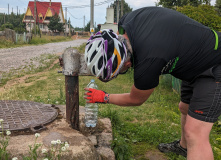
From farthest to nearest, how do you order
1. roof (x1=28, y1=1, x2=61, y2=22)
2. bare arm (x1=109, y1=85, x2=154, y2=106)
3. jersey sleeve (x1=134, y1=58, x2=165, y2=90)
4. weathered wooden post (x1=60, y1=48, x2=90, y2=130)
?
roof (x1=28, y1=1, x2=61, y2=22) < weathered wooden post (x1=60, y1=48, x2=90, y2=130) < bare arm (x1=109, y1=85, x2=154, y2=106) < jersey sleeve (x1=134, y1=58, x2=165, y2=90)

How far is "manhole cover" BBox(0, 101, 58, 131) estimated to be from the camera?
8.35ft

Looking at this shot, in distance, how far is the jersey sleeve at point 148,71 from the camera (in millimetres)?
1777

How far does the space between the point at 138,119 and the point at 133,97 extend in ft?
7.10

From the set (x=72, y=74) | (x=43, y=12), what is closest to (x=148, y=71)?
(x=72, y=74)

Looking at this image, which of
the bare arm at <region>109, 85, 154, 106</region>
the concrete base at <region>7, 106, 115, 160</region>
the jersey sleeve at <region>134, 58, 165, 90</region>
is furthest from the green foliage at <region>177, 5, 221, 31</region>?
the jersey sleeve at <region>134, 58, 165, 90</region>

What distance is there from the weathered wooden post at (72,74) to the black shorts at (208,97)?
3.48ft

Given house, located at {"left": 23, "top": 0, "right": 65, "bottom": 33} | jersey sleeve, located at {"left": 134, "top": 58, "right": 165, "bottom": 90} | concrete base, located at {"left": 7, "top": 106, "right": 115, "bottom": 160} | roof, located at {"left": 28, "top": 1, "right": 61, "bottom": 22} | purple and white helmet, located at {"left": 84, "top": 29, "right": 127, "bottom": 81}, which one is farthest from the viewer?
roof, located at {"left": 28, "top": 1, "right": 61, "bottom": 22}

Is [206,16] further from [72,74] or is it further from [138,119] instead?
Result: [72,74]

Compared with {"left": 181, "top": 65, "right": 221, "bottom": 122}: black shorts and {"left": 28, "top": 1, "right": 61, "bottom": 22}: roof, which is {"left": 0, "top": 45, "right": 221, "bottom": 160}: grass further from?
{"left": 28, "top": 1, "right": 61, "bottom": 22}: roof

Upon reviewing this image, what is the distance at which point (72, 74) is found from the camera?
252 centimetres

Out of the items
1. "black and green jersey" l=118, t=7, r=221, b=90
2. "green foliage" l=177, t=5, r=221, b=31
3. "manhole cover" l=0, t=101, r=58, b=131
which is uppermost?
"green foliage" l=177, t=5, r=221, b=31

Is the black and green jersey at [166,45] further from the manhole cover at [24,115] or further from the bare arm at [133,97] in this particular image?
the manhole cover at [24,115]

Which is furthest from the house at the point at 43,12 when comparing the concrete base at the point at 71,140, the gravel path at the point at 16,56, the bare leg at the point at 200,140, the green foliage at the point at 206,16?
the bare leg at the point at 200,140

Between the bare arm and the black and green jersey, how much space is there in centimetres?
10
